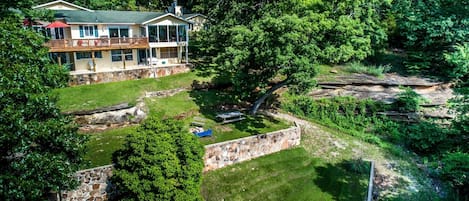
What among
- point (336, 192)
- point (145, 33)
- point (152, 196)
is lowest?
point (336, 192)

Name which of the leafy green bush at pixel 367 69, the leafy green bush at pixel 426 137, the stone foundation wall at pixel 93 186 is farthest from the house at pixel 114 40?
the leafy green bush at pixel 426 137

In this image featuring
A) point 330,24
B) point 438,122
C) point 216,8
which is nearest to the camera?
point 330,24

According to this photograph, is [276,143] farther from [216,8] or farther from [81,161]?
[216,8]

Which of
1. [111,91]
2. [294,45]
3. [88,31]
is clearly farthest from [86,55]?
[294,45]

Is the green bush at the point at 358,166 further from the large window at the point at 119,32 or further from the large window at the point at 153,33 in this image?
the large window at the point at 119,32

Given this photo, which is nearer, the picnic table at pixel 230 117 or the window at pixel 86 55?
the picnic table at pixel 230 117

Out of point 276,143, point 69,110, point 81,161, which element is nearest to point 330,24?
point 276,143
